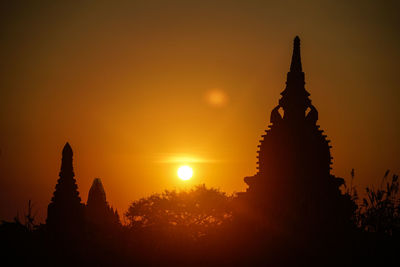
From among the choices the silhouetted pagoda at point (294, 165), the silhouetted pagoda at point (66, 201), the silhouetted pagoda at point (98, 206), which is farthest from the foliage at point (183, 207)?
the silhouetted pagoda at point (294, 165)

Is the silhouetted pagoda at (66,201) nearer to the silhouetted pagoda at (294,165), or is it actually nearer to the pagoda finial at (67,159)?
the pagoda finial at (67,159)

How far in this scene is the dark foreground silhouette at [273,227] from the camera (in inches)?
606

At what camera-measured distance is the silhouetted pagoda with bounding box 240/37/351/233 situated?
29219 millimetres

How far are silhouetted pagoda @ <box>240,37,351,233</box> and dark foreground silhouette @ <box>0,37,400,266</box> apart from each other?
0.06 metres

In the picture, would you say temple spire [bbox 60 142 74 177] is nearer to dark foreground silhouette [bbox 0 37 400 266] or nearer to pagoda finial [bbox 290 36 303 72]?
dark foreground silhouette [bbox 0 37 400 266]

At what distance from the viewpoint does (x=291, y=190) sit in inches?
1183

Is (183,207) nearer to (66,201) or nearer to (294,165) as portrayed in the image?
(66,201)

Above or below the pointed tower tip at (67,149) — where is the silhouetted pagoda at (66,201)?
below

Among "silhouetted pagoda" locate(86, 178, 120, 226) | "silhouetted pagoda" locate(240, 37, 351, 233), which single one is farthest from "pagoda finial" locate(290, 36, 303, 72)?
"silhouetted pagoda" locate(86, 178, 120, 226)

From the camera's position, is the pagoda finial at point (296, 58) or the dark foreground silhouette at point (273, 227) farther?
the pagoda finial at point (296, 58)

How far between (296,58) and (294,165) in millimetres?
7798

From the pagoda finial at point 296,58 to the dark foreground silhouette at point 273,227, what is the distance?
3 centimetres

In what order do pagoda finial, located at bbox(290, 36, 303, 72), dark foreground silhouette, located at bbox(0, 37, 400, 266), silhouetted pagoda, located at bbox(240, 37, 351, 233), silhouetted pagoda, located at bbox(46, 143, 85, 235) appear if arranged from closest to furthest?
dark foreground silhouette, located at bbox(0, 37, 400, 266), silhouetted pagoda, located at bbox(240, 37, 351, 233), pagoda finial, located at bbox(290, 36, 303, 72), silhouetted pagoda, located at bbox(46, 143, 85, 235)

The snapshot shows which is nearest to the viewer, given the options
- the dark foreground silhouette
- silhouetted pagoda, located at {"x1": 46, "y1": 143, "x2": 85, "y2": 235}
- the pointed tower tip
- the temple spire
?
the dark foreground silhouette
